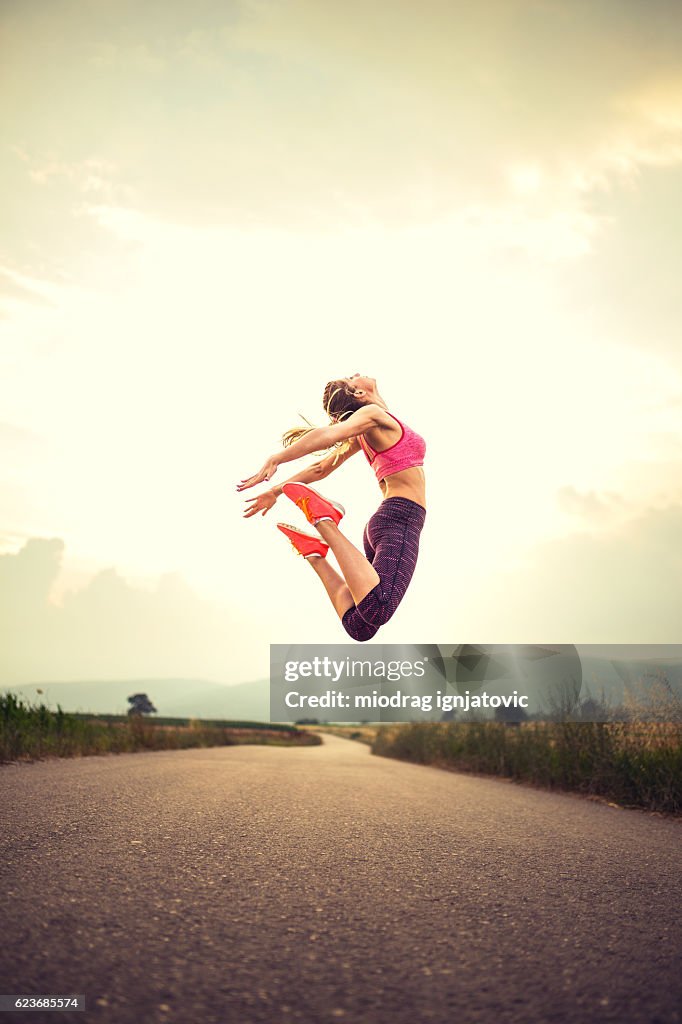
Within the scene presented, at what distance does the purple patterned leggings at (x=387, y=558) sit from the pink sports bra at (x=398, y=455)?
207 mm

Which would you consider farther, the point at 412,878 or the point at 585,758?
the point at 585,758

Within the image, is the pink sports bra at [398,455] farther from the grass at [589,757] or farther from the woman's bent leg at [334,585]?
the grass at [589,757]

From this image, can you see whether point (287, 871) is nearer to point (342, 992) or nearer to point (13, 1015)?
point (342, 992)

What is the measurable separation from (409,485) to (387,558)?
0.53m

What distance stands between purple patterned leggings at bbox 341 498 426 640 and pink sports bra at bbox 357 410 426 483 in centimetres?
21

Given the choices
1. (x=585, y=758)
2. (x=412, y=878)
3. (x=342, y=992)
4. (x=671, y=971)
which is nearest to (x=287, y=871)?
(x=412, y=878)

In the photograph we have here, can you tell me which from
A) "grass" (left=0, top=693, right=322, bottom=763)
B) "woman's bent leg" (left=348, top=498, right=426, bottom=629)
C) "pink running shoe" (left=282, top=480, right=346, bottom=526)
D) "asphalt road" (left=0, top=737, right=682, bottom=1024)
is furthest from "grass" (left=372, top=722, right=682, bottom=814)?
"grass" (left=0, top=693, right=322, bottom=763)

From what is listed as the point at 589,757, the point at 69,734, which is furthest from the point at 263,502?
the point at 69,734

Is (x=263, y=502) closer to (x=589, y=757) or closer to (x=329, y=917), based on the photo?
(x=329, y=917)

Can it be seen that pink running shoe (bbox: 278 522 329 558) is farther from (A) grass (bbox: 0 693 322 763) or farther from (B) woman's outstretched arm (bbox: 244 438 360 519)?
(A) grass (bbox: 0 693 322 763)

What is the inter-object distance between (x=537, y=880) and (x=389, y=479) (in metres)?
2.47

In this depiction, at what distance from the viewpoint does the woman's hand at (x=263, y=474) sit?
409cm

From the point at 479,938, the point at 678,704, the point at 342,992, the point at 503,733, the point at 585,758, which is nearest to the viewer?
the point at 342,992

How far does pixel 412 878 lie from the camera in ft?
9.80
